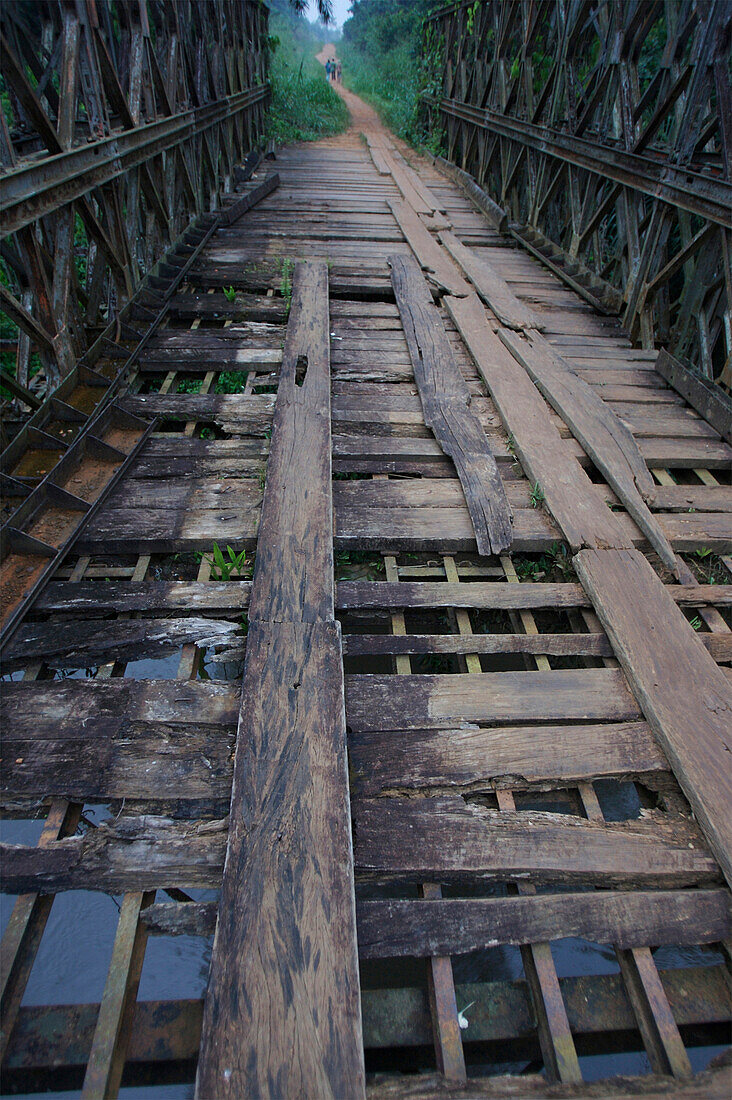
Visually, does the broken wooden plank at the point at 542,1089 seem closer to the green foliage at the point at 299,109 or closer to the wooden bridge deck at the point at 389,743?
the wooden bridge deck at the point at 389,743

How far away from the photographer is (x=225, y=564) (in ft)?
8.38

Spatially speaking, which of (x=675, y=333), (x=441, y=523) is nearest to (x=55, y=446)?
(x=441, y=523)

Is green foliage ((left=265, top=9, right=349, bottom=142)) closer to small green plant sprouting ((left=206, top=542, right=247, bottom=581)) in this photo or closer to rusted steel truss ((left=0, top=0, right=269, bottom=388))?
rusted steel truss ((left=0, top=0, right=269, bottom=388))

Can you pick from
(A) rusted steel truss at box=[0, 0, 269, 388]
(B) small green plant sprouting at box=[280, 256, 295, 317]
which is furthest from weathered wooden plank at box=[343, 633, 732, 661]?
(B) small green plant sprouting at box=[280, 256, 295, 317]

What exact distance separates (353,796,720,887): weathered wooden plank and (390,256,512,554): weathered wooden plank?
1.24 meters

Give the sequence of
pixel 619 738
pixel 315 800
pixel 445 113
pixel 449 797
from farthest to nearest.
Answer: pixel 445 113 → pixel 619 738 → pixel 449 797 → pixel 315 800

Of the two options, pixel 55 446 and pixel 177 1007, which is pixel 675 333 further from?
pixel 177 1007

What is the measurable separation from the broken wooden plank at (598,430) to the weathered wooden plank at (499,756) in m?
1.03

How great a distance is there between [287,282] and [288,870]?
497 cm

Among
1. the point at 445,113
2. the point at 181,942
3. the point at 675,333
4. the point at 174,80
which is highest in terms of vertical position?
→ the point at 445,113

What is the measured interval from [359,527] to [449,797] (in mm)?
1310

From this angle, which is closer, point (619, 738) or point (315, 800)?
point (315, 800)

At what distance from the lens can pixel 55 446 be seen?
315cm

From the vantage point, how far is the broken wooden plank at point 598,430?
9.54 ft
